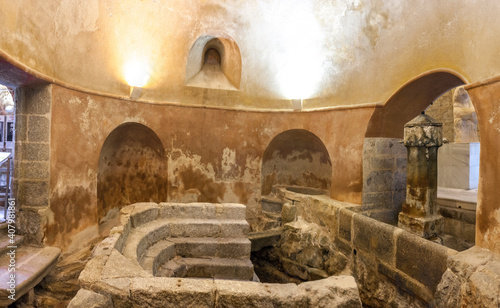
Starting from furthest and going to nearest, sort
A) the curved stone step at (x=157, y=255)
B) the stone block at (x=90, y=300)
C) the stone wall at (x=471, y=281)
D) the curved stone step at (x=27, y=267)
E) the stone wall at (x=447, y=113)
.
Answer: the stone wall at (x=447, y=113) → the curved stone step at (x=157, y=255) → the curved stone step at (x=27, y=267) → the stone wall at (x=471, y=281) → the stone block at (x=90, y=300)

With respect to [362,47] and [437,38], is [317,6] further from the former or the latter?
[437,38]

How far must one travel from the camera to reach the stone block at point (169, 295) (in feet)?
7.67

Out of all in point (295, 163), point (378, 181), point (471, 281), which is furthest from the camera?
point (295, 163)

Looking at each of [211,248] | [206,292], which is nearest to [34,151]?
[211,248]

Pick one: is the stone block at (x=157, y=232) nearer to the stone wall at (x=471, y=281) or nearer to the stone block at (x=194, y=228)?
the stone block at (x=194, y=228)

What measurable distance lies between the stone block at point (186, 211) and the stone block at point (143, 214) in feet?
0.44

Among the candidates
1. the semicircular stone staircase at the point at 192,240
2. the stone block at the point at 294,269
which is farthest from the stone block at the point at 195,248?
the stone block at the point at 294,269

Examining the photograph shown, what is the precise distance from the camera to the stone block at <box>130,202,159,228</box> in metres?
4.16

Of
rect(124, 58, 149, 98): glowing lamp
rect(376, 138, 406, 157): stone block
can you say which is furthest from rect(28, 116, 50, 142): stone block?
rect(376, 138, 406, 157): stone block

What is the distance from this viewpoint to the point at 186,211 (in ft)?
15.7

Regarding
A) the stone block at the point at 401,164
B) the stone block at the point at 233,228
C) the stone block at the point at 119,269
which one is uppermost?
the stone block at the point at 401,164

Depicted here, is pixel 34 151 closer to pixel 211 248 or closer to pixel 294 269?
pixel 211 248

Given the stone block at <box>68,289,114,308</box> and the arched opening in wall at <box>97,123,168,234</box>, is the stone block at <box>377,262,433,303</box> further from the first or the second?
the arched opening in wall at <box>97,123,168,234</box>

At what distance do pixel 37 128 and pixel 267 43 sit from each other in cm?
502
